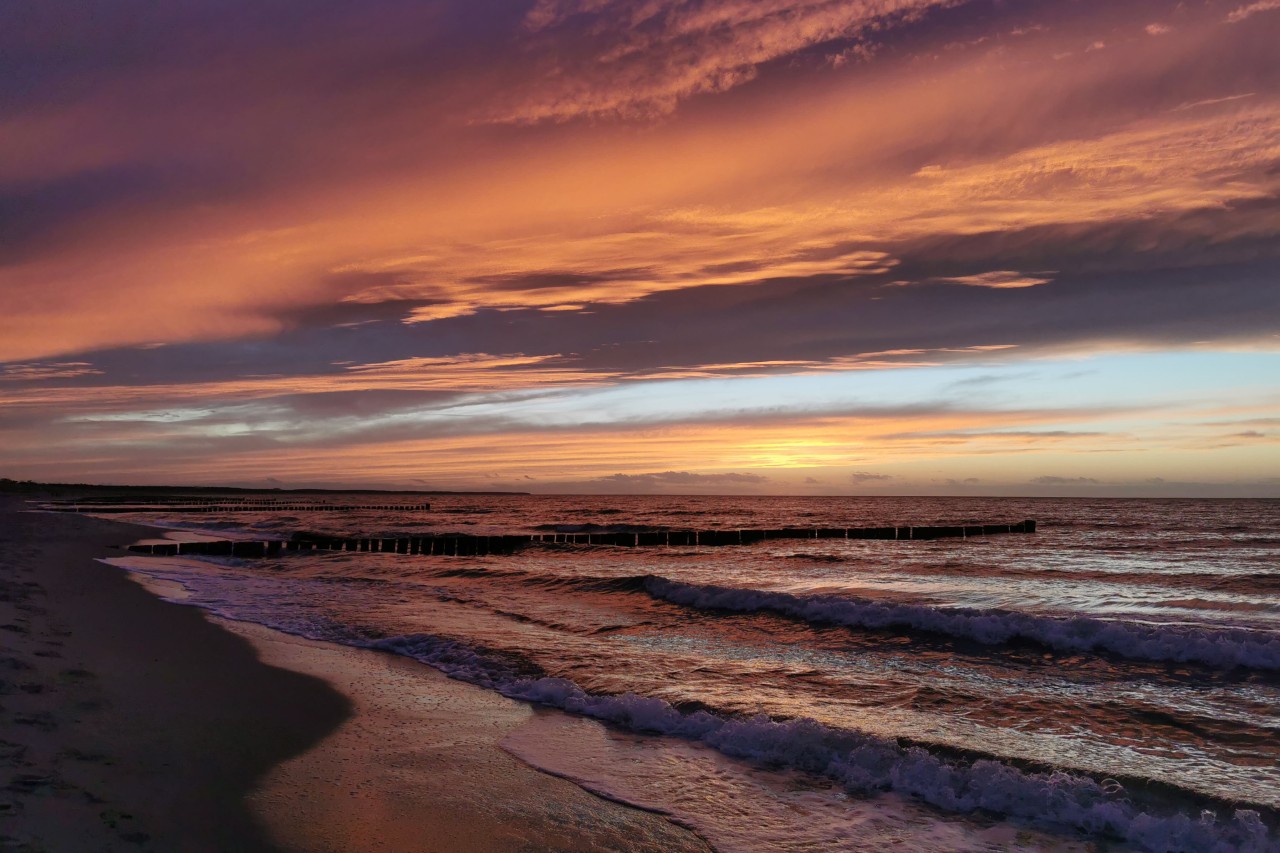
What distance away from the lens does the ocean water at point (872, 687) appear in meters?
7.54

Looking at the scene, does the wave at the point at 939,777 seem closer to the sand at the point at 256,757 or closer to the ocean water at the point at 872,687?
the ocean water at the point at 872,687

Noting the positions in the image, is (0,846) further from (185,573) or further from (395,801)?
(185,573)

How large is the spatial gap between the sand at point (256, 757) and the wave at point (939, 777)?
1713mm

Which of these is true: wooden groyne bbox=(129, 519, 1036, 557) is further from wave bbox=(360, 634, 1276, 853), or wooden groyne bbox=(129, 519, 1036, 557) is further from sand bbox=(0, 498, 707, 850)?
wave bbox=(360, 634, 1276, 853)

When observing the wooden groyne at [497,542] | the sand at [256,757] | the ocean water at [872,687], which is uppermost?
the sand at [256,757]

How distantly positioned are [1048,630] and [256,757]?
15.0 metres

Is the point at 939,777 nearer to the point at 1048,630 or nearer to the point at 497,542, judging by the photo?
the point at 1048,630

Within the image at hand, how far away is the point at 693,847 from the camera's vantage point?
6527mm

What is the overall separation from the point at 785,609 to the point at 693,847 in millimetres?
14416

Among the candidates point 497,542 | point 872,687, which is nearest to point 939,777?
point 872,687

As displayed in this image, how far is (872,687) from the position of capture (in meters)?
12.4

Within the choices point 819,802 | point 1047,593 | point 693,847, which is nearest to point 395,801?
point 693,847

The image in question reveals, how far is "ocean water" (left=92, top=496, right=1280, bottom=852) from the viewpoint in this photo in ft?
24.7

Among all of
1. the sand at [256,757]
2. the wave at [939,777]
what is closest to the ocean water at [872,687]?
the wave at [939,777]
